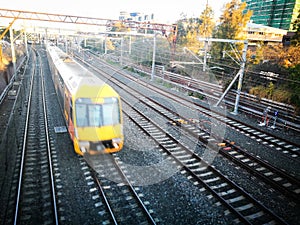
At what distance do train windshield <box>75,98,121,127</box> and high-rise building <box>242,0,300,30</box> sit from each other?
153 ft

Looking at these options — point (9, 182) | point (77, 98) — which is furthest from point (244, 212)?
point (9, 182)

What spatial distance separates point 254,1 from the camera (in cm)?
5734

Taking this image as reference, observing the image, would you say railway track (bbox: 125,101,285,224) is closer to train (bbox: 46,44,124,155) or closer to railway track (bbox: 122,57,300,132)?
train (bbox: 46,44,124,155)

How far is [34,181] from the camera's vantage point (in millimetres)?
7004

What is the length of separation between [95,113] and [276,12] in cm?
5456

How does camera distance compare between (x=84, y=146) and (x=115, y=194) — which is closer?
(x=115, y=194)

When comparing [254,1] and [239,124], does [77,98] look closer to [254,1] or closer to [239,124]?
[239,124]

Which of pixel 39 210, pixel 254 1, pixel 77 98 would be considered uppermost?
pixel 254 1

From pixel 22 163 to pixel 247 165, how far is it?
24.4 ft

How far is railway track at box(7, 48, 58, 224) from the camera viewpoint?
5.68 meters

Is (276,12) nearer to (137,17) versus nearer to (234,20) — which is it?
(234,20)

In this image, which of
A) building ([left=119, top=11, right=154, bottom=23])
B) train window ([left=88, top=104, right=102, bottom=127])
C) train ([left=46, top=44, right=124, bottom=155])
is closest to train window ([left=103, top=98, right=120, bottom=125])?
train ([left=46, top=44, right=124, bottom=155])

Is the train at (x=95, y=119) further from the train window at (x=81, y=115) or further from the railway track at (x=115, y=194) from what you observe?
the railway track at (x=115, y=194)

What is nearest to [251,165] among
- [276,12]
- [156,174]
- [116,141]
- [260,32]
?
[156,174]
